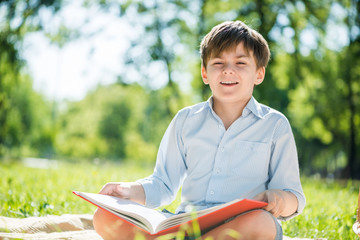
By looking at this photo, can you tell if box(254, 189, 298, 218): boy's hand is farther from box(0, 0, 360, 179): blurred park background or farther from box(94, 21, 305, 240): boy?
box(0, 0, 360, 179): blurred park background

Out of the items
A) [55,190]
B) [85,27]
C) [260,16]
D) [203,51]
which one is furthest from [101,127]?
[203,51]

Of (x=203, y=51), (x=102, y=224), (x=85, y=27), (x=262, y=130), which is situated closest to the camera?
(x=102, y=224)

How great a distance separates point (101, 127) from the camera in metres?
34.2

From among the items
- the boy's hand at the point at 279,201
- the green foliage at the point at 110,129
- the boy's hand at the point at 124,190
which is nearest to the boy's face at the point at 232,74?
the boy's hand at the point at 279,201

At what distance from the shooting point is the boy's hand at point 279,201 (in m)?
1.93

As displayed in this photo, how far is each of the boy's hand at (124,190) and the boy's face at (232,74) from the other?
26.7 inches

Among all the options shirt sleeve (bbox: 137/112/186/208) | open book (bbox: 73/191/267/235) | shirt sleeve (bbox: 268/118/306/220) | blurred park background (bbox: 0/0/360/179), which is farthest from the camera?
blurred park background (bbox: 0/0/360/179)

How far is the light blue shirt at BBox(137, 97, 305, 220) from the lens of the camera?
221 centimetres

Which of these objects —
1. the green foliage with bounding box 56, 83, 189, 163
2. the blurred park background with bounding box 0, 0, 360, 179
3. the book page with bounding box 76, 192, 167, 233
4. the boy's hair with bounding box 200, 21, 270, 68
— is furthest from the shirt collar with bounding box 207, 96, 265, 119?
the green foliage with bounding box 56, 83, 189, 163

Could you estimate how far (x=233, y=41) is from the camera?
2275 mm

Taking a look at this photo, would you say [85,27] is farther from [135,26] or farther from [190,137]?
[190,137]

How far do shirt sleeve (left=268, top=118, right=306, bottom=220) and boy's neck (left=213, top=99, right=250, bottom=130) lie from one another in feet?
0.80

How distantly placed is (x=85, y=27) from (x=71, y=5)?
0.86 meters

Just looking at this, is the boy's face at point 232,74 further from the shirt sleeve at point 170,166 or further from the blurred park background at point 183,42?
the blurred park background at point 183,42
